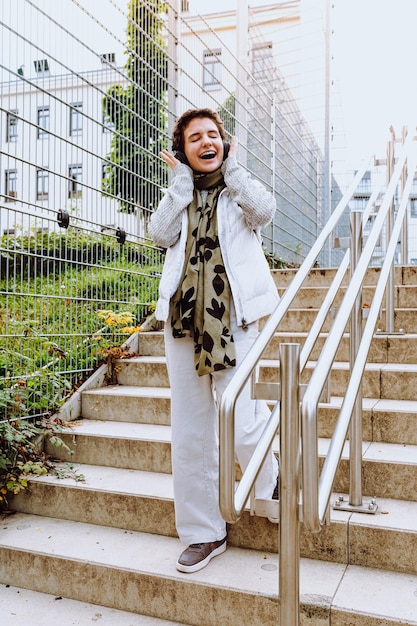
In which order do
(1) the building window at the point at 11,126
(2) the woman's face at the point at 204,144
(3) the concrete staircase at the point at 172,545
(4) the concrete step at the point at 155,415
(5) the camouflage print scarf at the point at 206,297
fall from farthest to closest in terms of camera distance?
(1) the building window at the point at 11,126, (4) the concrete step at the point at 155,415, (2) the woman's face at the point at 204,144, (5) the camouflage print scarf at the point at 206,297, (3) the concrete staircase at the point at 172,545

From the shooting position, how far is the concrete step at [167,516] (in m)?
1.96

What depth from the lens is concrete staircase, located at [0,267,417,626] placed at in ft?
6.14

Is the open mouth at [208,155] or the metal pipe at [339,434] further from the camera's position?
the open mouth at [208,155]

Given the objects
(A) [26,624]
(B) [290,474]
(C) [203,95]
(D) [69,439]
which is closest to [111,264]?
(D) [69,439]

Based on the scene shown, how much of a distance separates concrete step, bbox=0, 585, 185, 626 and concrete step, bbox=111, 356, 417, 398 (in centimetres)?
121

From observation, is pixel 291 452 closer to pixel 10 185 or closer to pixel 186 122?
pixel 186 122

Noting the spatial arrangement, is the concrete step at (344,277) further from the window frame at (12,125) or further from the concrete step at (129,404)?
the window frame at (12,125)

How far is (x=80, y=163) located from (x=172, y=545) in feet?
6.97

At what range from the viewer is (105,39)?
354 cm

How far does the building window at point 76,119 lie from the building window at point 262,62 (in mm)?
2979

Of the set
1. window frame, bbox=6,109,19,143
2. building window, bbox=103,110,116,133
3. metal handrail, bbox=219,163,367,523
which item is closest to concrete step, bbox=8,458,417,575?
metal handrail, bbox=219,163,367,523

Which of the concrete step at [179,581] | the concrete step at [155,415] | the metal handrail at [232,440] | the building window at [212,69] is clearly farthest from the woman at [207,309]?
the building window at [212,69]

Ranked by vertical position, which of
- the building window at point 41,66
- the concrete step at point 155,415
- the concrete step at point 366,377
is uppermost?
the building window at point 41,66

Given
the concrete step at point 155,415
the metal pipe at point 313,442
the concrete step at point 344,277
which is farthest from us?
the concrete step at point 344,277
